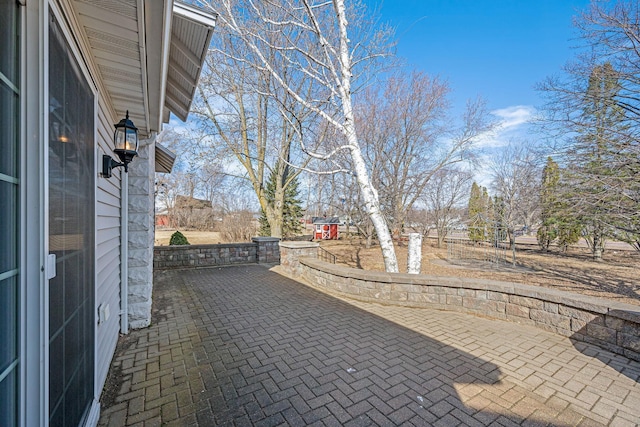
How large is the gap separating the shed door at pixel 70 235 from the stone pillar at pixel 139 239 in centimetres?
202

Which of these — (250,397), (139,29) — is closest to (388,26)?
(139,29)

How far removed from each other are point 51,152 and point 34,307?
0.68 meters

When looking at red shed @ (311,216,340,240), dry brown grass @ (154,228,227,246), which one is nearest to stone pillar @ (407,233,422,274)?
dry brown grass @ (154,228,227,246)

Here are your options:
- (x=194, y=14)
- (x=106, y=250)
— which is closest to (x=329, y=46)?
(x=194, y=14)

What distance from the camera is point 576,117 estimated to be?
5941 millimetres

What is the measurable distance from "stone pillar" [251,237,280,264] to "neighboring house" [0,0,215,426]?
6.21 meters

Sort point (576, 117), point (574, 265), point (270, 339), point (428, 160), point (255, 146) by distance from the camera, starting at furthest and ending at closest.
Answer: point (255, 146), point (428, 160), point (574, 265), point (576, 117), point (270, 339)

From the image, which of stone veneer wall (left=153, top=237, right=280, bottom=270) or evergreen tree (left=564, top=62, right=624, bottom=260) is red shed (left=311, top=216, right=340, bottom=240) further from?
evergreen tree (left=564, top=62, right=624, bottom=260)

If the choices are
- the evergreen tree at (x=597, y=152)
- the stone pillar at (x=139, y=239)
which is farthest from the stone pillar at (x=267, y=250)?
the evergreen tree at (x=597, y=152)

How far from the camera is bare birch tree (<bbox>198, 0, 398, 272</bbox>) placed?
6027mm

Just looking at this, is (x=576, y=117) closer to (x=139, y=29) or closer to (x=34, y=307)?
(x=139, y=29)

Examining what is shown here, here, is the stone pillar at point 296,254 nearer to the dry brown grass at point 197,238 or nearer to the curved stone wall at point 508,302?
the curved stone wall at point 508,302

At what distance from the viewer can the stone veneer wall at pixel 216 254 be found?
8297mm

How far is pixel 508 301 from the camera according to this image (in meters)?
4.33
